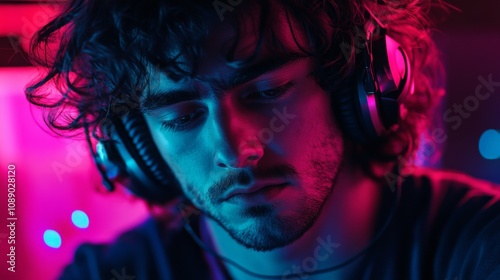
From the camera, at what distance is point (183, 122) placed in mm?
1077

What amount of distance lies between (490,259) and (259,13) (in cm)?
65

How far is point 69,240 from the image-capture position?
125cm

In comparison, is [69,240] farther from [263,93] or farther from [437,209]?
[437,209]

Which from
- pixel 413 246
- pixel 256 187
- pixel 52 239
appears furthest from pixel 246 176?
pixel 52 239

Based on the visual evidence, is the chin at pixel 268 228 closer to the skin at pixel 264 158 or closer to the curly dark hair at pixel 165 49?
the skin at pixel 264 158

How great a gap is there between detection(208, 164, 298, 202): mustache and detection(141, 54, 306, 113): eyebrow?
164 mm

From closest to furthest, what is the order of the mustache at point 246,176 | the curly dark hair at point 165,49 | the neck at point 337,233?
the curly dark hair at point 165,49
the mustache at point 246,176
the neck at point 337,233

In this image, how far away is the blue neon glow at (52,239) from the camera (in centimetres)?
125

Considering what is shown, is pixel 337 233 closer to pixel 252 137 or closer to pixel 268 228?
pixel 268 228

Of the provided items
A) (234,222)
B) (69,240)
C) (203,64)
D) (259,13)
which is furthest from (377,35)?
(69,240)

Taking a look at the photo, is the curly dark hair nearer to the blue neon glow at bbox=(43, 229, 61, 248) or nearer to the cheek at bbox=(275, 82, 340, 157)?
the cheek at bbox=(275, 82, 340, 157)

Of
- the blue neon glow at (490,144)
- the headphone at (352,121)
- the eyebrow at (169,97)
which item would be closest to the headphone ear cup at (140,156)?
the headphone at (352,121)

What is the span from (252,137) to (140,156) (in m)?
0.27

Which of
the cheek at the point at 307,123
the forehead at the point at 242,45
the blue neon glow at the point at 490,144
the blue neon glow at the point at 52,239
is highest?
the forehead at the point at 242,45
